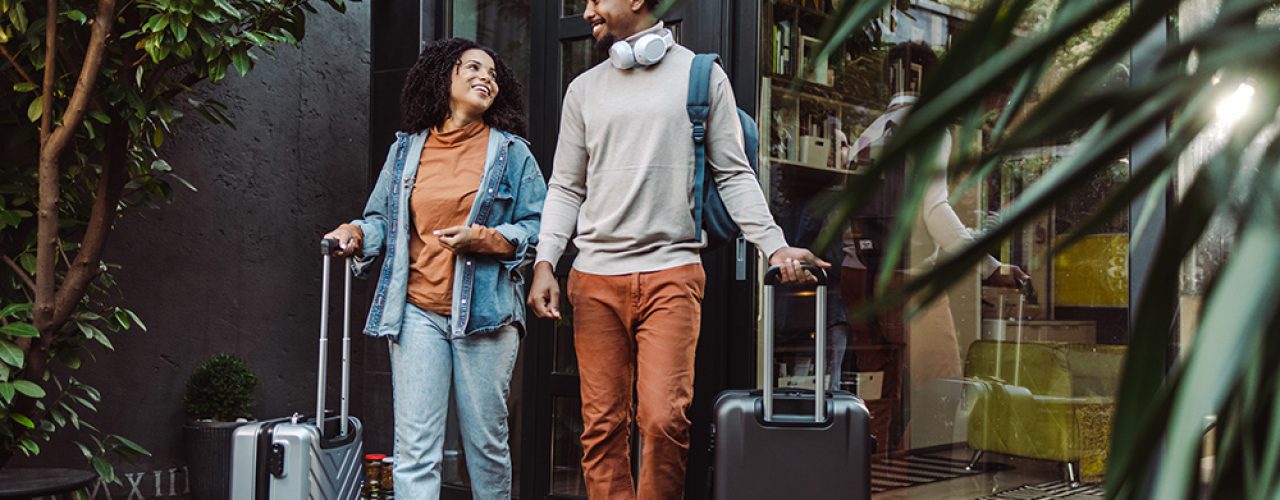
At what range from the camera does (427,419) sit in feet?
9.89

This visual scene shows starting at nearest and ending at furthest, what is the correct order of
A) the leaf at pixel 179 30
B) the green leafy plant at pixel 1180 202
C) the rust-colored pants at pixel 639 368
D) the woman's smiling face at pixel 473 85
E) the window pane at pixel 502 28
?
the green leafy plant at pixel 1180 202
the rust-colored pants at pixel 639 368
the woman's smiling face at pixel 473 85
the leaf at pixel 179 30
the window pane at pixel 502 28

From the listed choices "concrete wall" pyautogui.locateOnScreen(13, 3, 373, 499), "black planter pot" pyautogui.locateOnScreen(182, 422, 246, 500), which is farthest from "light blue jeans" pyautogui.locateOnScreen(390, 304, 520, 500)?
"concrete wall" pyautogui.locateOnScreen(13, 3, 373, 499)

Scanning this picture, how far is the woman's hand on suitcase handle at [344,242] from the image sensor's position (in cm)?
297

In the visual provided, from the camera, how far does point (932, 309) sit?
302 cm

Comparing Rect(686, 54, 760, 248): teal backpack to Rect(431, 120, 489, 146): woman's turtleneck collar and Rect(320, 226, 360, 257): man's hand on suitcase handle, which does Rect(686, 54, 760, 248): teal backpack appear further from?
Rect(320, 226, 360, 257): man's hand on suitcase handle

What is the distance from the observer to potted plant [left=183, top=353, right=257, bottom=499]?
4289mm

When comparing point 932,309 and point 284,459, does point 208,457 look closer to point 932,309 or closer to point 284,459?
point 284,459

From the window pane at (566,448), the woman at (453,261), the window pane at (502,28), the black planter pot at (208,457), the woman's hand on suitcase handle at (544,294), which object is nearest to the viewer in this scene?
the woman's hand on suitcase handle at (544,294)

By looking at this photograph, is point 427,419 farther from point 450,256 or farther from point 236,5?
point 236,5

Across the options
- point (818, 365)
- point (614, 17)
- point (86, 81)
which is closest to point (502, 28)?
point (614, 17)

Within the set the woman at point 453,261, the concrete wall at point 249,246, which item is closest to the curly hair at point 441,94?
the woman at point 453,261

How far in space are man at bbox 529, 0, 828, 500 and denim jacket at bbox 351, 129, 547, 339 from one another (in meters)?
0.14

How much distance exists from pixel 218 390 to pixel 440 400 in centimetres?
167

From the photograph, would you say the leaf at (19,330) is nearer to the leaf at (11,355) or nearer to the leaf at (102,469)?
the leaf at (11,355)
